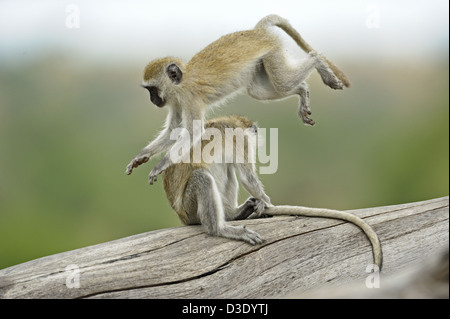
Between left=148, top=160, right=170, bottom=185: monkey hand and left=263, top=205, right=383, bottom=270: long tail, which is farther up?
left=148, top=160, right=170, bottom=185: monkey hand

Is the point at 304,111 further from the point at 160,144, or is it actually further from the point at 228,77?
the point at 160,144

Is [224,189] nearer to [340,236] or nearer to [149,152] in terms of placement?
[149,152]

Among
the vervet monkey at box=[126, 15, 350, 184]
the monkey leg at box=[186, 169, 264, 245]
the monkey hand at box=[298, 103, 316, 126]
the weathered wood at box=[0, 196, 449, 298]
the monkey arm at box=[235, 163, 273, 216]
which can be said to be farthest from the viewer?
the monkey hand at box=[298, 103, 316, 126]

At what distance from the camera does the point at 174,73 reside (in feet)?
15.4

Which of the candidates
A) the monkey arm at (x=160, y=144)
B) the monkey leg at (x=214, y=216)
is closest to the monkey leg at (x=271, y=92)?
the monkey arm at (x=160, y=144)

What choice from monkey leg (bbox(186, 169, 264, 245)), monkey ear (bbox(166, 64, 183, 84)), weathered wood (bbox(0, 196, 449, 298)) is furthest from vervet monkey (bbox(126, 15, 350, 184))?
weathered wood (bbox(0, 196, 449, 298))

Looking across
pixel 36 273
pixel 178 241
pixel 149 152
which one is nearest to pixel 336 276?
pixel 178 241

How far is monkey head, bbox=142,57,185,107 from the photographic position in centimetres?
466

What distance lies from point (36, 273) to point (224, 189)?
1.78m

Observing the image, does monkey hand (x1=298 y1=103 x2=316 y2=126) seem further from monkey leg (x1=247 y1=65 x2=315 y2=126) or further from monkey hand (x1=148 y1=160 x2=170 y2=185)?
monkey hand (x1=148 y1=160 x2=170 y2=185)

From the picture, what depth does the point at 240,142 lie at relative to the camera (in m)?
4.68

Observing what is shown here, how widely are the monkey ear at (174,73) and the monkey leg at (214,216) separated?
1.08m

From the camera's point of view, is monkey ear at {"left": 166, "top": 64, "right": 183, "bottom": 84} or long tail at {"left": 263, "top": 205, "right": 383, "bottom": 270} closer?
long tail at {"left": 263, "top": 205, "right": 383, "bottom": 270}

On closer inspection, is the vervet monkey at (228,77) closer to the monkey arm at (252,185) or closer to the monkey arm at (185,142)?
the monkey arm at (185,142)
